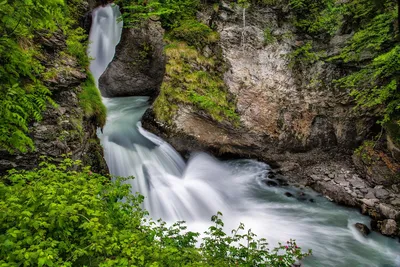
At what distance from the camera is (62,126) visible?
5.46 meters

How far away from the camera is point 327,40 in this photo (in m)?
9.43

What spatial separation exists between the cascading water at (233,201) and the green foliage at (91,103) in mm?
1436

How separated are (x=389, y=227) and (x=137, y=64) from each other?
12229 mm

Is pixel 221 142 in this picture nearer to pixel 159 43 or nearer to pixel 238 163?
pixel 238 163

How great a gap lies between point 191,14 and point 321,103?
640 cm

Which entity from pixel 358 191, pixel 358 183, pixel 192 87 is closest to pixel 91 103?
pixel 192 87

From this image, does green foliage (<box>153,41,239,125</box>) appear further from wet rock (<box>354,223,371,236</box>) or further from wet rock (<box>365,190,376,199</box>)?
wet rock (<box>354,223,371,236</box>)

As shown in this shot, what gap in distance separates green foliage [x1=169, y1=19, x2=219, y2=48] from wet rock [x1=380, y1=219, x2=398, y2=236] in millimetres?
8286

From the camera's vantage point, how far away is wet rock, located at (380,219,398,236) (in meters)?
6.38

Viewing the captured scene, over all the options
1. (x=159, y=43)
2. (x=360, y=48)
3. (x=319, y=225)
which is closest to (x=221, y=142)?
(x=319, y=225)

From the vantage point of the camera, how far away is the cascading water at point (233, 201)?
6.38 metres

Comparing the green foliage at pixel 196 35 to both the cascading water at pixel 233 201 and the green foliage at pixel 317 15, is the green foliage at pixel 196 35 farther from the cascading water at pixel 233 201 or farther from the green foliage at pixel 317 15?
the cascading water at pixel 233 201

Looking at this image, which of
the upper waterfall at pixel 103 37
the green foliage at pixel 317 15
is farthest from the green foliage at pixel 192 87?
the upper waterfall at pixel 103 37

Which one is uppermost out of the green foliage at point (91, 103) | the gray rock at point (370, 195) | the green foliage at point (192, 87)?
the green foliage at point (192, 87)
